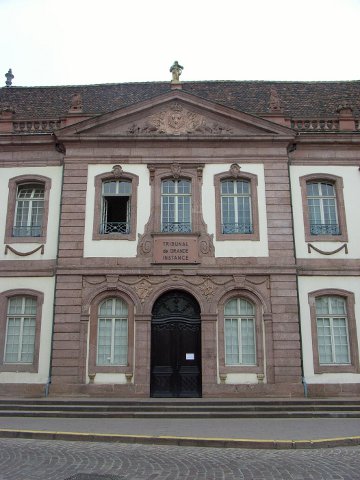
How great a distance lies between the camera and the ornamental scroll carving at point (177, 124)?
16781mm

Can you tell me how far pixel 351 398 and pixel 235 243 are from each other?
18.5 ft

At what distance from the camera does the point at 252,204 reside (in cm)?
1638

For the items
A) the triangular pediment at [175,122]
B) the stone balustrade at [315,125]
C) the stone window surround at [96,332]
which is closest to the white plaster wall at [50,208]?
the triangular pediment at [175,122]

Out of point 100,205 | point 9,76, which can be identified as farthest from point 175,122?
point 9,76

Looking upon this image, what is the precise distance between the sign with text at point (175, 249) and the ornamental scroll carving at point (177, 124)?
368 centimetres

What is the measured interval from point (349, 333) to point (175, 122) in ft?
29.2

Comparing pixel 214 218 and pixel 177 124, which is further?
pixel 177 124

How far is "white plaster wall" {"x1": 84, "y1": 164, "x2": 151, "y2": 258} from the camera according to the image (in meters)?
15.8

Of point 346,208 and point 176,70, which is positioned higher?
point 176,70

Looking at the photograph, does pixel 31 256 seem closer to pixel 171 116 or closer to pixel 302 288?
pixel 171 116

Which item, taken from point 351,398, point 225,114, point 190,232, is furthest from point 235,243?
point 351,398

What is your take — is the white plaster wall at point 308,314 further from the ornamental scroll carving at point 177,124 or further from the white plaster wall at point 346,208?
the ornamental scroll carving at point 177,124

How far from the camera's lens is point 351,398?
14.1 metres

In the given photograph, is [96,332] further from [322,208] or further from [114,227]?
[322,208]
